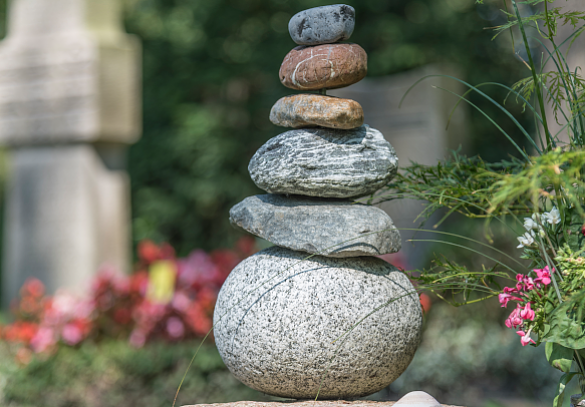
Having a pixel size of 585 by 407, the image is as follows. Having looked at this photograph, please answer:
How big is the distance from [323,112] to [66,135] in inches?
134

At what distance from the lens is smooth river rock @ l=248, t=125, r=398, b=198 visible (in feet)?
7.70

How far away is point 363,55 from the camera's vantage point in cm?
246

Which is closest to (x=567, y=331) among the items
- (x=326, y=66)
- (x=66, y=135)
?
(x=326, y=66)

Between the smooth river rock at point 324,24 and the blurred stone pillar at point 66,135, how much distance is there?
117 inches

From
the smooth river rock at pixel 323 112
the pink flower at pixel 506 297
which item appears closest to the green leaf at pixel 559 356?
the pink flower at pixel 506 297

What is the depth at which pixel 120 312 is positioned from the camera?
4387 mm

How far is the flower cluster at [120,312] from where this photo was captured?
14.0 ft

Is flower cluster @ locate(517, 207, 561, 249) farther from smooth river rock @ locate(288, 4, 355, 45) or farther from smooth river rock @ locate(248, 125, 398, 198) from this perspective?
smooth river rock @ locate(288, 4, 355, 45)

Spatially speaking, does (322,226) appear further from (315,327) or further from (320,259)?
(315,327)

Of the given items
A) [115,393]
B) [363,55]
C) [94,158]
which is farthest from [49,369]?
[363,55]

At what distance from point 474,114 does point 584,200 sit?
22.2 feet

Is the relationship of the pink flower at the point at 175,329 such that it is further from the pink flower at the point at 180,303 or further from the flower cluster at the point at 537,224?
the flower cluster at the point at 537,224

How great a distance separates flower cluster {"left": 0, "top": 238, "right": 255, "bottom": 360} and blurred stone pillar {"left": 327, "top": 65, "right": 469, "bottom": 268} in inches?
86.0

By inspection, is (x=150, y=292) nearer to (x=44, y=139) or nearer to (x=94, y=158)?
(x=94, y=158)
